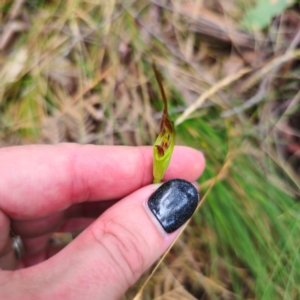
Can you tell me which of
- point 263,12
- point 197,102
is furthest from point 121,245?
point 263,12

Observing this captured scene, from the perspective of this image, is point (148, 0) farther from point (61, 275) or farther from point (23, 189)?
point (61, 275)

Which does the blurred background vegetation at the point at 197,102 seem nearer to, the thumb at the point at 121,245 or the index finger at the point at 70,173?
the index finger at the point at 70,173

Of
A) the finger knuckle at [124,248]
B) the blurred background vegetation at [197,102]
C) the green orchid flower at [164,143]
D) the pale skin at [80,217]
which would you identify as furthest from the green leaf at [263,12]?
the finger knuckle at [124,248]

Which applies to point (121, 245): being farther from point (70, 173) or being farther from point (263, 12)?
point (263, 12)

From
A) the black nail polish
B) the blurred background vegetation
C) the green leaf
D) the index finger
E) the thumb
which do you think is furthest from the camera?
the green leaf

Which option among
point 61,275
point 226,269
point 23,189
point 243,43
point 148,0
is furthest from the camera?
point 148,0

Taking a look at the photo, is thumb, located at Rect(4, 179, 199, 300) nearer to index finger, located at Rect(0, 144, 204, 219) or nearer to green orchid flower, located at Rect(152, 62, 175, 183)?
green orchid flower, located at Rect(152, 62, 175, 183)

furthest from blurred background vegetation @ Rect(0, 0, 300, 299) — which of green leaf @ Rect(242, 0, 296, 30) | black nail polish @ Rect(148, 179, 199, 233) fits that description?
black nail polish @ Rect(148, 179, 199, 233)

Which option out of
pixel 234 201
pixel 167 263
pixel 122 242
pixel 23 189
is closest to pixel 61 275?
pixel 122 242

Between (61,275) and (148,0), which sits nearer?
(61,275)
